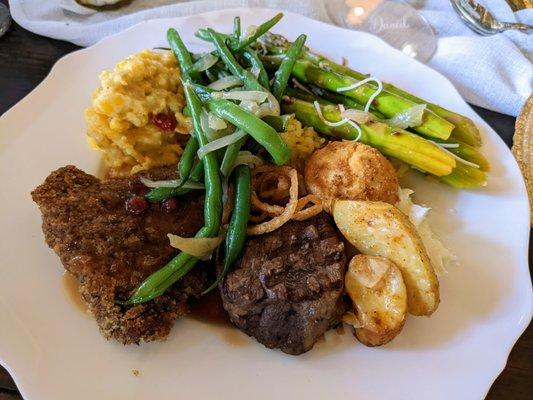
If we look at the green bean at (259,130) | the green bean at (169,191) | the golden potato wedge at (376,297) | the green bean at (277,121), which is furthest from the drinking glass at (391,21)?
the golden potato wedge at (376,297)

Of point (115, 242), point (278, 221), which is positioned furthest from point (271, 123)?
point (115, 242)

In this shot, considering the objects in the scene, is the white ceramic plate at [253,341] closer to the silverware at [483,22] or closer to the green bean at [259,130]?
the green bean at [259,130]

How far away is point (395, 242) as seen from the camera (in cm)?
259

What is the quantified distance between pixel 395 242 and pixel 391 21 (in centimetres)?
290

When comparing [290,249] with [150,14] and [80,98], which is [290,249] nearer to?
[80,98]

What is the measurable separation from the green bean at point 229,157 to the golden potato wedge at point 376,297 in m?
0.89

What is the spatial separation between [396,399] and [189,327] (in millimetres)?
1125

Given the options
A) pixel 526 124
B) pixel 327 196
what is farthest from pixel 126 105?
pixel 526 124

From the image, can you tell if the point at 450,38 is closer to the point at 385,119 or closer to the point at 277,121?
the point at 385,119

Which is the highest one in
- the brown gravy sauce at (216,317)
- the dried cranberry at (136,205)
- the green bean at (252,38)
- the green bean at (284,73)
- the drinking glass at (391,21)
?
the green bean at (252,38)

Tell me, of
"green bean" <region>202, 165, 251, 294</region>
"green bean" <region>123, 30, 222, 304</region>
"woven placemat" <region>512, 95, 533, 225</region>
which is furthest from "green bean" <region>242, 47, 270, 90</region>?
"woven placemat" <region>512, 95, 533, 225</region>

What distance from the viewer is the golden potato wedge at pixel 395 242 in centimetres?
254

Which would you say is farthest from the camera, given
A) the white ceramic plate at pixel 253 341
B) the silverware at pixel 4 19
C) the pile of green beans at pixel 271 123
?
the silverware at pixel 4 19

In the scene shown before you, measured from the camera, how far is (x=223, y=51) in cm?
343
